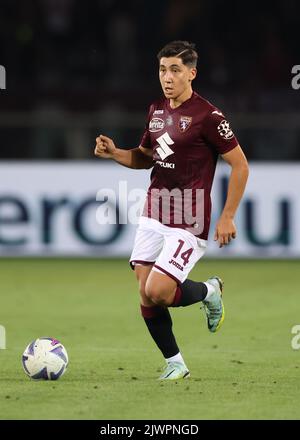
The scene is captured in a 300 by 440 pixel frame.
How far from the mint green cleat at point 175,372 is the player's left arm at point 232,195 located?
85 centimetres

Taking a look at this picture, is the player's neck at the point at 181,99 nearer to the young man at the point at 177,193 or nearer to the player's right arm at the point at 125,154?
the young man at the point at 177,193

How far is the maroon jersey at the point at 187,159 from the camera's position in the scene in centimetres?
734

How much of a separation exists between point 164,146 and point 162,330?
1.21 m

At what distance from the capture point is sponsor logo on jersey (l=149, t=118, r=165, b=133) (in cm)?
749

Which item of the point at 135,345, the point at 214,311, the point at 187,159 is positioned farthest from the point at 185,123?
the point at 135,345

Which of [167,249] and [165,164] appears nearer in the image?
[167,249]

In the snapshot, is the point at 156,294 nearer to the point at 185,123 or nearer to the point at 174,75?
the point at 185,123

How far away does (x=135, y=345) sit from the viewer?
29.5ft

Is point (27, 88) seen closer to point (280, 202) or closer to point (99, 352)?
point (280, 202)

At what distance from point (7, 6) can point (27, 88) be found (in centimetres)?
187

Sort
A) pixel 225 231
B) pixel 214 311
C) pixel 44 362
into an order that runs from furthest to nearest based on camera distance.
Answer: pixel 214 311 < pixel 44 362 < pixel 225 231

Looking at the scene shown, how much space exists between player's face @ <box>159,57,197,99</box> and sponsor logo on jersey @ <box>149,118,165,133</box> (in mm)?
218

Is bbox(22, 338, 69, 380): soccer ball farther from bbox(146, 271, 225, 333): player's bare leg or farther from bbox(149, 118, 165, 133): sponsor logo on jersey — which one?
bbox(149, 118, 165, 133): sponsor logo on jersey

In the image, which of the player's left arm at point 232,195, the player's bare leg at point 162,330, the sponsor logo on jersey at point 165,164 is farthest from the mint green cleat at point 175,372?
the sponsor logo on jersey at point 165,164
